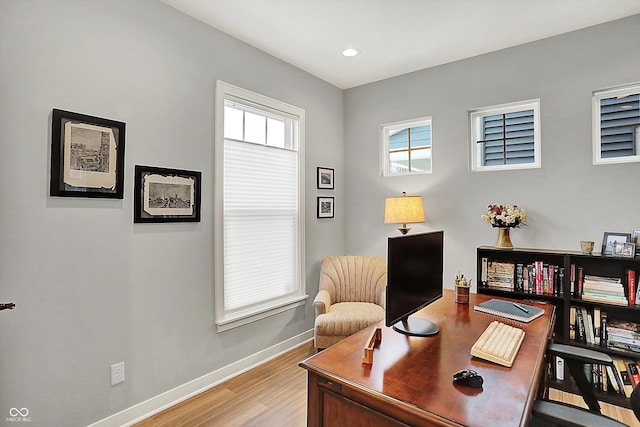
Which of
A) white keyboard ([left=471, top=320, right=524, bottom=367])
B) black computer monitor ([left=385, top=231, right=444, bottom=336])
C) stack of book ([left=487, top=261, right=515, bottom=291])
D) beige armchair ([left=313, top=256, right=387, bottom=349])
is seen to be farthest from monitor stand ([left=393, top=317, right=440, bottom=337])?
stack of book ([left=487, top=261, right=515, bottom=291])

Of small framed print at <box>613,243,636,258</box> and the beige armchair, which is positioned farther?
the beige armchair

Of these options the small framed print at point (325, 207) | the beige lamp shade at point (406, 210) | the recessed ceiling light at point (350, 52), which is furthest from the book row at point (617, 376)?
the recessed ceiling light at point (350, 52)

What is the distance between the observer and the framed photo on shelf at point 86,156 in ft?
6.28

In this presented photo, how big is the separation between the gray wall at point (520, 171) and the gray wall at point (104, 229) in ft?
5.69

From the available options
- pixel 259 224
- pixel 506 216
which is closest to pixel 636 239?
pixel 506 216

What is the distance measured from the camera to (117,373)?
85.0 inches

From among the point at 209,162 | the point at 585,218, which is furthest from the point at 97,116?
the point at 585,218

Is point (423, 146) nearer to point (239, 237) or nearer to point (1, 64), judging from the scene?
point (239, 237)

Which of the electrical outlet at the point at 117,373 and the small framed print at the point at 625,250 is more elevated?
the small framed print at the point at 625,250

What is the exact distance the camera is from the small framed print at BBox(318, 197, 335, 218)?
3799 mm

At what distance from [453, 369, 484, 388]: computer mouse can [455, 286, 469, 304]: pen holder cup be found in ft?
3.46

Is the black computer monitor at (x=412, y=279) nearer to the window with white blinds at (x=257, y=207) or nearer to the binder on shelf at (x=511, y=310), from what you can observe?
the binder on shelf at (x=511, y=310)

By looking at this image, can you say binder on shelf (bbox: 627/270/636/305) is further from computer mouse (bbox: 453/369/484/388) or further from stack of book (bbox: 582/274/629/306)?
computer mouse (bbox: 453/369/484/388)

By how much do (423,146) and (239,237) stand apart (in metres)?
2.18
